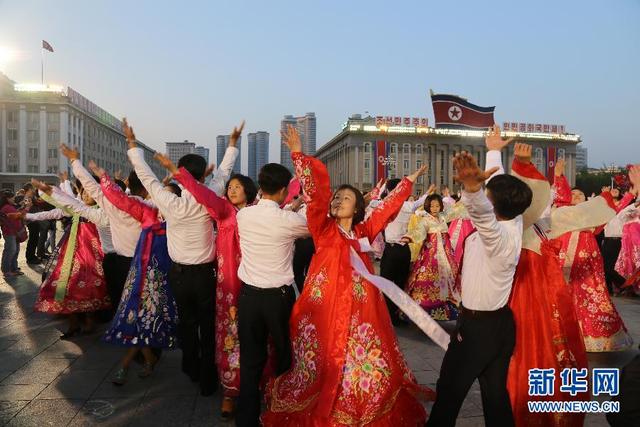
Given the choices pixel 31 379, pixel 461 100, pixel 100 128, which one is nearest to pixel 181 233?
pixel 31 379

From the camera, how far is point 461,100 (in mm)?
61656

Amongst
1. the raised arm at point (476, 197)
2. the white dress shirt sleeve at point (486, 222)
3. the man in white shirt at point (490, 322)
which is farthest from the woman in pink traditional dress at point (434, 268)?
the raised arm at point (476, 197)

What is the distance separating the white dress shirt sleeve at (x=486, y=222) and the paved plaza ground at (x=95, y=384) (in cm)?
160

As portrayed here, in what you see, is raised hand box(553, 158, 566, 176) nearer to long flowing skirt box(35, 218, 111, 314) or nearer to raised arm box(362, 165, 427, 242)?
raised arm box(362, 165, 427, 242)

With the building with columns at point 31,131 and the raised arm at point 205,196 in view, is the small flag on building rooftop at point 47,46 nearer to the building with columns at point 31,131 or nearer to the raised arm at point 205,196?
the building with columns at point 31,131

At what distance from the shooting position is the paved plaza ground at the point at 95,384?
341 cm

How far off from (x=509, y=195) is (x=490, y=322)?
67cm

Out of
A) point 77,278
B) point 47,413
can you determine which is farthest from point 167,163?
point 77,278

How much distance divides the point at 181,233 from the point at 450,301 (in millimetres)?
3874

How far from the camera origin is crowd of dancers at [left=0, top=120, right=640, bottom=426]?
2.52 m

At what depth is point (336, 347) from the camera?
2918mm

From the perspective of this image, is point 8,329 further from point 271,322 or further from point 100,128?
point 100,128

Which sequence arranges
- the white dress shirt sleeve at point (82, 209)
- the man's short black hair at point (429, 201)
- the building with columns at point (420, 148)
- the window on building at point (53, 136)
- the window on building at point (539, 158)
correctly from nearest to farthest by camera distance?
the white dress shirt sleeve at point (82, 209) → the man's short black hair at point (429, 201) → the window on building at point (53, 136) → the window on building at point (539, 158) → the building with columns at point (420, 148)

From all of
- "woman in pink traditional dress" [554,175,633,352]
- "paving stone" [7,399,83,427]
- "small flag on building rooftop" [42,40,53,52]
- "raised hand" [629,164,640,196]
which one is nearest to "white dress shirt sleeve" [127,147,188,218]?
"paving stone" [7,399,83,427]
